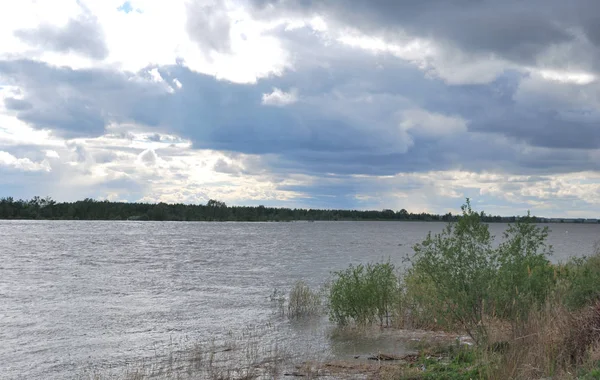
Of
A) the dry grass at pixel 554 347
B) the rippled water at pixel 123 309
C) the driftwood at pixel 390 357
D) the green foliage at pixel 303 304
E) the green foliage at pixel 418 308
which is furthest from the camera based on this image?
the green foliage at pixel 303 304

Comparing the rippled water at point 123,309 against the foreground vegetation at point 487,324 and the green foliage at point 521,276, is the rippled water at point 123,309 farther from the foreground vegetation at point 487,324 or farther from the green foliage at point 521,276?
the green foliage at point 521,276

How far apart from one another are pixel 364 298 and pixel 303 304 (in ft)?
19.0

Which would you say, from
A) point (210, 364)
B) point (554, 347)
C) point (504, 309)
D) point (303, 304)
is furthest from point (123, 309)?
point (554, 347)

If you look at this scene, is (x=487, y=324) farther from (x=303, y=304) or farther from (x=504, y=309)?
(x=303, y=304)

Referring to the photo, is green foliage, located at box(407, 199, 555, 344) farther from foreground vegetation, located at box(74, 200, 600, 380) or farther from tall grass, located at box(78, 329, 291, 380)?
tall grass, located at box(78, 329, 291, 380)

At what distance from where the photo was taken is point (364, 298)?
73.2ft

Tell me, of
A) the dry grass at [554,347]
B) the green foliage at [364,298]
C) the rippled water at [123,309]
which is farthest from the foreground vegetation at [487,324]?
the rippled water at [123,309]

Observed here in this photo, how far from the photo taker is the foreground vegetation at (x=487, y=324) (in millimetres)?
11727

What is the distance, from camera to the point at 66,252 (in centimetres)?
7319

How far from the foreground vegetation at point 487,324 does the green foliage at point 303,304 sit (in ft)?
25.2

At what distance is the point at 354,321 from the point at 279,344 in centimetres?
384

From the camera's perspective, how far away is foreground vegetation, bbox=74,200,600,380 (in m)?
11.7

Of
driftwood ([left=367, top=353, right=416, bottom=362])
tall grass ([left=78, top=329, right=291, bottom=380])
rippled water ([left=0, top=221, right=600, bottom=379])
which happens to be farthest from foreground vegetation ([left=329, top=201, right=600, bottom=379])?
rippled water ([left=0, top=221, right=600, bottom=379])

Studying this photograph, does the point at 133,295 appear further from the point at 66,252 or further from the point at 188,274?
the point at 66,252
